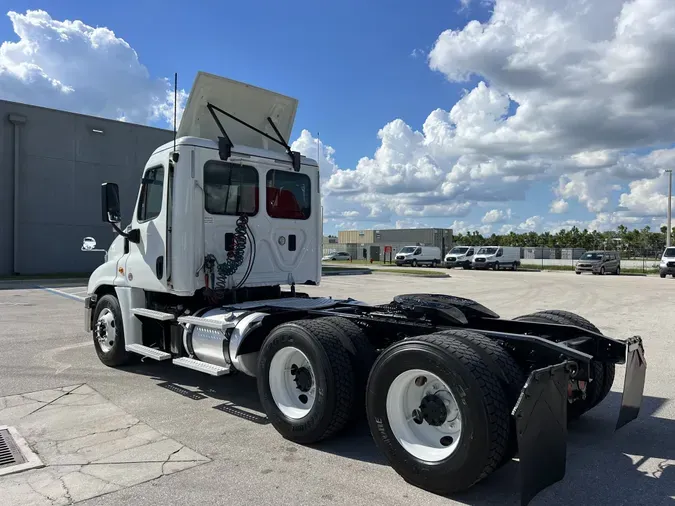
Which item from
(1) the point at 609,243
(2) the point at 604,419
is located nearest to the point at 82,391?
(2) the point at 604,419

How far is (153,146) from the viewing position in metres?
28.5

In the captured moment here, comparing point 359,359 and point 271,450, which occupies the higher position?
point 359,359

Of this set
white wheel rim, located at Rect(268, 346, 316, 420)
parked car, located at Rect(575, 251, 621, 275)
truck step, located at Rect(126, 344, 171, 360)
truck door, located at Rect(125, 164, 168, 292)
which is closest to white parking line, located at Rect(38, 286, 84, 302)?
Answer: truck door, located at Rect(125, 164, 168, 292)

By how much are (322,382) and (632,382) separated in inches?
94.5

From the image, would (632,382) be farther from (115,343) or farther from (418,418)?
(115,343)

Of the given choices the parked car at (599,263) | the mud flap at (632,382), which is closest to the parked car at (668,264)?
the parked car at (599,263)

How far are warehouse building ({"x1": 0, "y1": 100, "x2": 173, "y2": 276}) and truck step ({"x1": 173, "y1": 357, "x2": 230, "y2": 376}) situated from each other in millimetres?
22228

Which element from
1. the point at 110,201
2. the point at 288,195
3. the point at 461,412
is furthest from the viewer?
the point at 288,195

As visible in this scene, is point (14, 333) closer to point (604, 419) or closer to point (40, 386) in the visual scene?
point (40, 386)

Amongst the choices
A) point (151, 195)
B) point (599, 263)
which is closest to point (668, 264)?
point (599, 263)

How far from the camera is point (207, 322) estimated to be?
5516 millimetres

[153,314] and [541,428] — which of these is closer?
[541,428]

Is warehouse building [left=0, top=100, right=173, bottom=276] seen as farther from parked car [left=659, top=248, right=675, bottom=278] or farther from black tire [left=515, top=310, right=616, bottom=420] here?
parked car [left=659, top=248, right=675, bottom=278]

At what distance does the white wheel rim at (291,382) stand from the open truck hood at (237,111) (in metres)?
3.11
